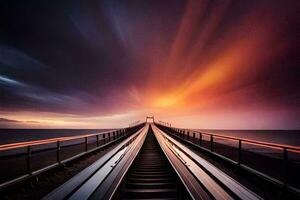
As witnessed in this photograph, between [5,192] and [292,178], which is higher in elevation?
[5,192]

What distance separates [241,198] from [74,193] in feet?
11.8

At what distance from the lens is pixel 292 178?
8875 mm

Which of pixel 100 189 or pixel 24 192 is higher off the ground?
pixel 100 189

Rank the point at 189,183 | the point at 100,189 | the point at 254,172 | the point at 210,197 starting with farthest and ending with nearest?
the point at 254,172
the point at 189,183
the point at 100,189
the point at 210,197

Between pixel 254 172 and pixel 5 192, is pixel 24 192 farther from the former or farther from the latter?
pixel 254 172

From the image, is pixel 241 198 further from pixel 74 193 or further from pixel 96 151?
pixel 96 151

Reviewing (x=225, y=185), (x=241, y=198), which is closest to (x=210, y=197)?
(x=241, y=198)

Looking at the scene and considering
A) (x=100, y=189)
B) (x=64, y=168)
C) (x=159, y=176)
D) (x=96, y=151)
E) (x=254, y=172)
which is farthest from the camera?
(x=96, y=151)

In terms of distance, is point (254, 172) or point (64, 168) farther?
point (64, 168)

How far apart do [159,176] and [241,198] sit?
341 cm

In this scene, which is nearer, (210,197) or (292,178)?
(210,197)

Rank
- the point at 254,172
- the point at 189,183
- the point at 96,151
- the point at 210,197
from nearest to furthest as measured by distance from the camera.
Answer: the point at 210,197
the point at 189,183
the point at 254,172
the point at 96,151

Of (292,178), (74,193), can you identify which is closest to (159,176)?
(74,193)

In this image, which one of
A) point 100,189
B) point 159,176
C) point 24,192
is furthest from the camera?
point 159,176
